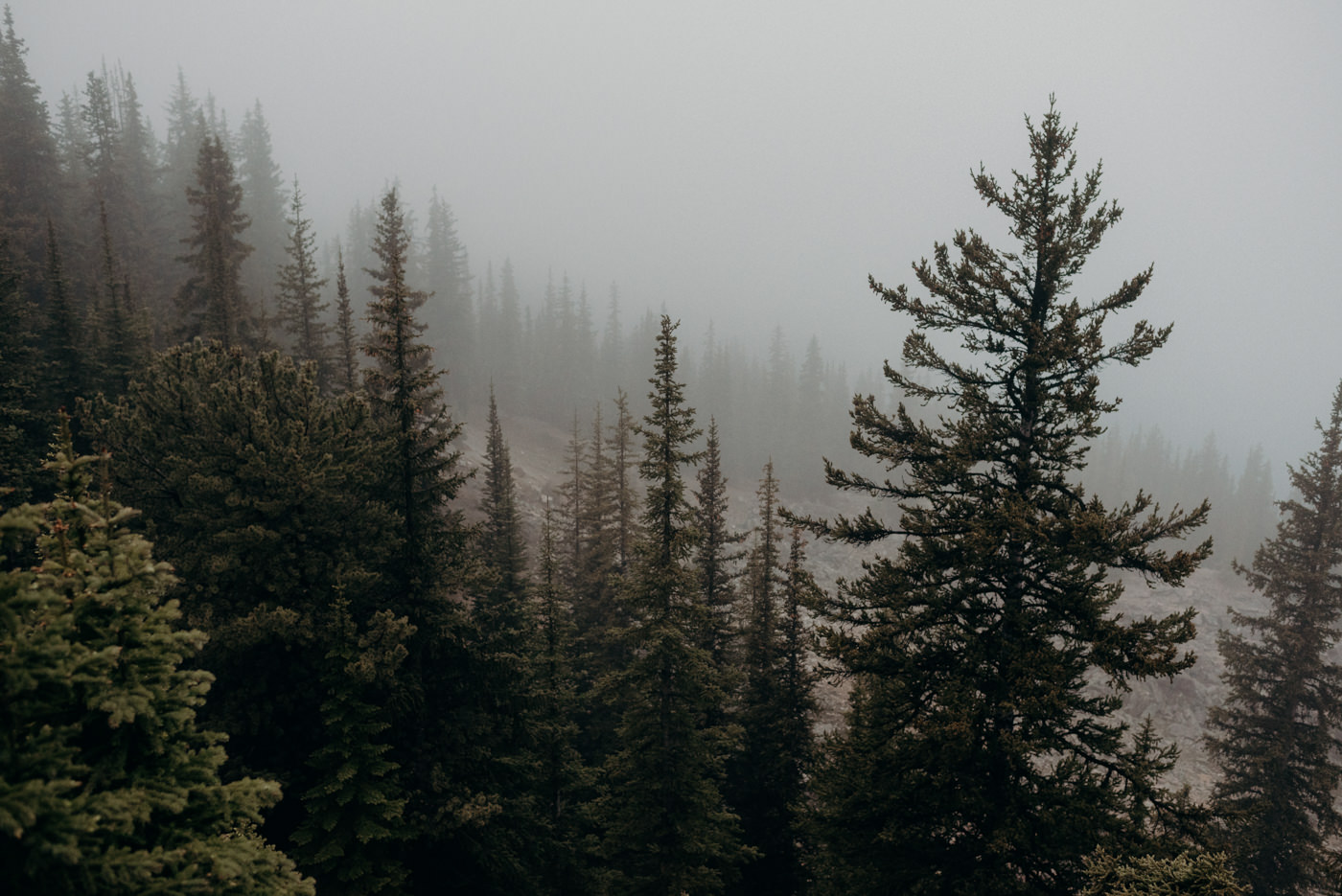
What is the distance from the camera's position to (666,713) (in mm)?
15219

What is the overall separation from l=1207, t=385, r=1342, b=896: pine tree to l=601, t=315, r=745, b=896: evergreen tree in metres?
15.0

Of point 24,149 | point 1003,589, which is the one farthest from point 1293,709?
point 24,149

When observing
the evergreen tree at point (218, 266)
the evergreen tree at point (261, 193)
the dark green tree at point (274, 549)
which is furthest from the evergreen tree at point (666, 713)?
the evergreen tree at point (261, 193)

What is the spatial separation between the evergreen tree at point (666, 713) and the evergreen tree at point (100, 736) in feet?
30.8

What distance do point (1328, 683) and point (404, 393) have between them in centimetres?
2933

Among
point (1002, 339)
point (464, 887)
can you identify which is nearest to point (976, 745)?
point (1002, 339)

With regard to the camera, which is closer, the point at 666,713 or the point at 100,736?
the point at 100,736

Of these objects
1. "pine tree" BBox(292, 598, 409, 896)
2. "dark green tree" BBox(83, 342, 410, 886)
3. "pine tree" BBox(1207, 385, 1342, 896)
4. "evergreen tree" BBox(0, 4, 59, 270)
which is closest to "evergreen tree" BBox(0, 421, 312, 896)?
"pine tree" BBox(292, 598, 409, 896)

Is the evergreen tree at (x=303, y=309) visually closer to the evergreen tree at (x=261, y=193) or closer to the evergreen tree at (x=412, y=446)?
the evergreen tree at (x=412, y=446)

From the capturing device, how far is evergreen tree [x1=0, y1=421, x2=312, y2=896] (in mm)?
4504

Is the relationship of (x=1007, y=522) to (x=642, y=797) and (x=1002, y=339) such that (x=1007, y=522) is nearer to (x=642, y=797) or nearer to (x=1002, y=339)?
A: (x=1002, y=339)

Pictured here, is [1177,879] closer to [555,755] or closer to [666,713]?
[666,713]

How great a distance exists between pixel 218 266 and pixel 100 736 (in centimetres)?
3026

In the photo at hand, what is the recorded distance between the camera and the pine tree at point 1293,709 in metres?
17.0
